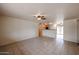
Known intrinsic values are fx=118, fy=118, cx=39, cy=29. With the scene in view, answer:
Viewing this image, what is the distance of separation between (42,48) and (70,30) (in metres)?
0.60

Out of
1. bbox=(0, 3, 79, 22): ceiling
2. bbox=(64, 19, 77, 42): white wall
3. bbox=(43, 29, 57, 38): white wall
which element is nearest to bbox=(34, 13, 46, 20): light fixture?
bbox=(0, 3, 79, 22): ceiling

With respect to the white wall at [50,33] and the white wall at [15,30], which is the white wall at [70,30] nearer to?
the white wall at [50,33]

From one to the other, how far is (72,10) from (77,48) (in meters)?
0.67

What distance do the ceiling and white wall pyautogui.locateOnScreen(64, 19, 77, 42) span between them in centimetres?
9

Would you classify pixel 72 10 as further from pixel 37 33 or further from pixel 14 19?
pixel 14 19

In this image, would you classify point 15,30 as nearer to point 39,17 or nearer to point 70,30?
point 39,17

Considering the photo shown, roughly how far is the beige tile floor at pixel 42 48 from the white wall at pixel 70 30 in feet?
0.31

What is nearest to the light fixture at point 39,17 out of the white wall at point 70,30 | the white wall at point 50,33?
the white wall at point 50,33

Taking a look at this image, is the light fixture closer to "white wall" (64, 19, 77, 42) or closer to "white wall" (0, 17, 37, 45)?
"white wall" (0, 17, 37, 45)

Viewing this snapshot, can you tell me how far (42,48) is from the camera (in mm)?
2080

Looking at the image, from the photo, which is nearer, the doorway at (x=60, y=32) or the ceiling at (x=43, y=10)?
the ceiling at (x=43, y=10)

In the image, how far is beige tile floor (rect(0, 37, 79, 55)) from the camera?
204 cm

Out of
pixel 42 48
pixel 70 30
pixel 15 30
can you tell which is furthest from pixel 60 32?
pixel 15 30

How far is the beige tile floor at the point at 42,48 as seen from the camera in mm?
2043
